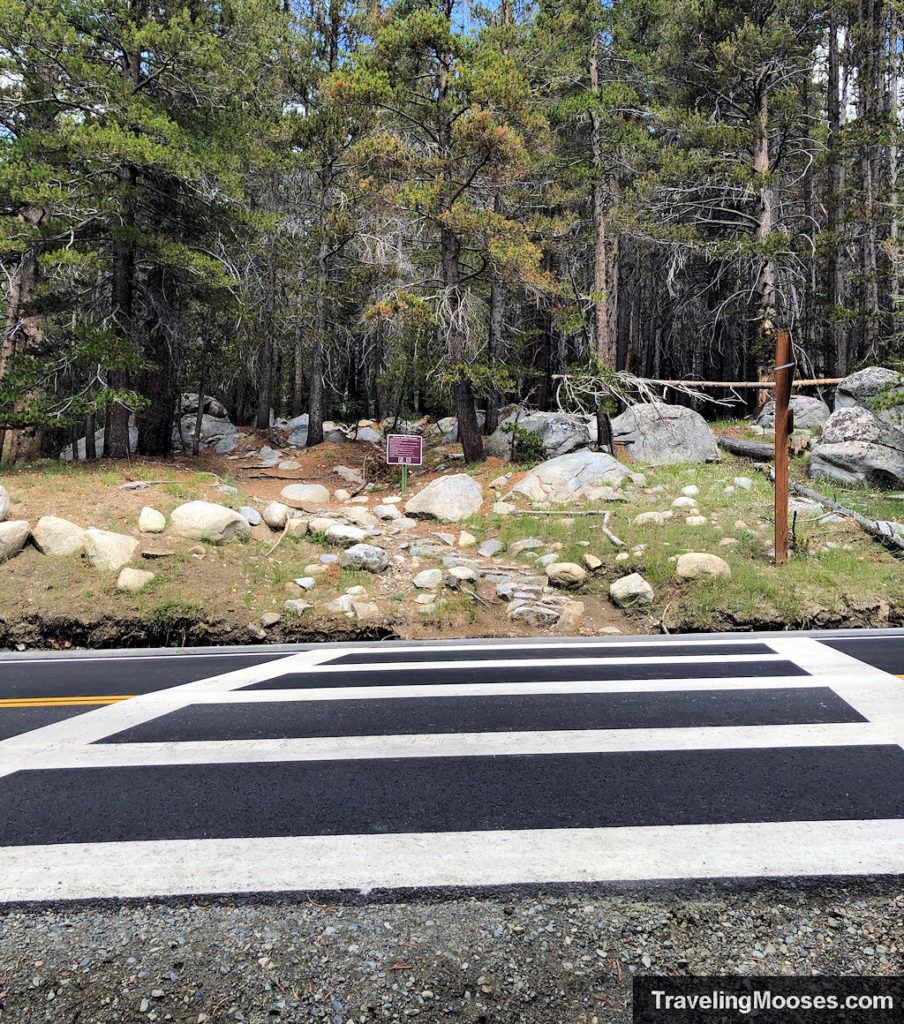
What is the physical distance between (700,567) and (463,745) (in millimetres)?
6578

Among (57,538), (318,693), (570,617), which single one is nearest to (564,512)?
(570,617)

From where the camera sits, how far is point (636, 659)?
19.2ft

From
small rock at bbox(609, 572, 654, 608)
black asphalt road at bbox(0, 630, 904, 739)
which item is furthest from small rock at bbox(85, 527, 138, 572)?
small rock at bbox(609, 572, 654, 608)

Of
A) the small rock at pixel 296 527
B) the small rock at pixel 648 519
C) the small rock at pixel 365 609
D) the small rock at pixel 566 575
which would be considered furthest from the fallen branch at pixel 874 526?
the small rock at pixel 296 527

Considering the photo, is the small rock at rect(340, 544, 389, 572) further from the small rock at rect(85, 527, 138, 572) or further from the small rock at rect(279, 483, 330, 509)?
the small rock at rect(279, 483, 330, 509)

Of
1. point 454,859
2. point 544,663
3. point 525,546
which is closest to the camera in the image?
point 454,859

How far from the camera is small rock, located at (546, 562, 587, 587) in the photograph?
30.8 ft

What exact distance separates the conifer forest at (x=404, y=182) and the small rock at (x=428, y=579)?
4.57 metres

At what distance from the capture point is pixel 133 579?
28.7 ft

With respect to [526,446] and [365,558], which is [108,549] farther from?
[526,446]

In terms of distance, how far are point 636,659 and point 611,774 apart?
9.18 feet

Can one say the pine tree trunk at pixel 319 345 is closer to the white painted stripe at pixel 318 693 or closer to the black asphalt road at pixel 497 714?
the white painted stripe at pixel 318 693

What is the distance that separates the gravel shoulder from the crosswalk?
113 millimetres

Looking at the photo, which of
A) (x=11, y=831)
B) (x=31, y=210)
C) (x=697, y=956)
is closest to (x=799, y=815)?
(x=697, y=956)
